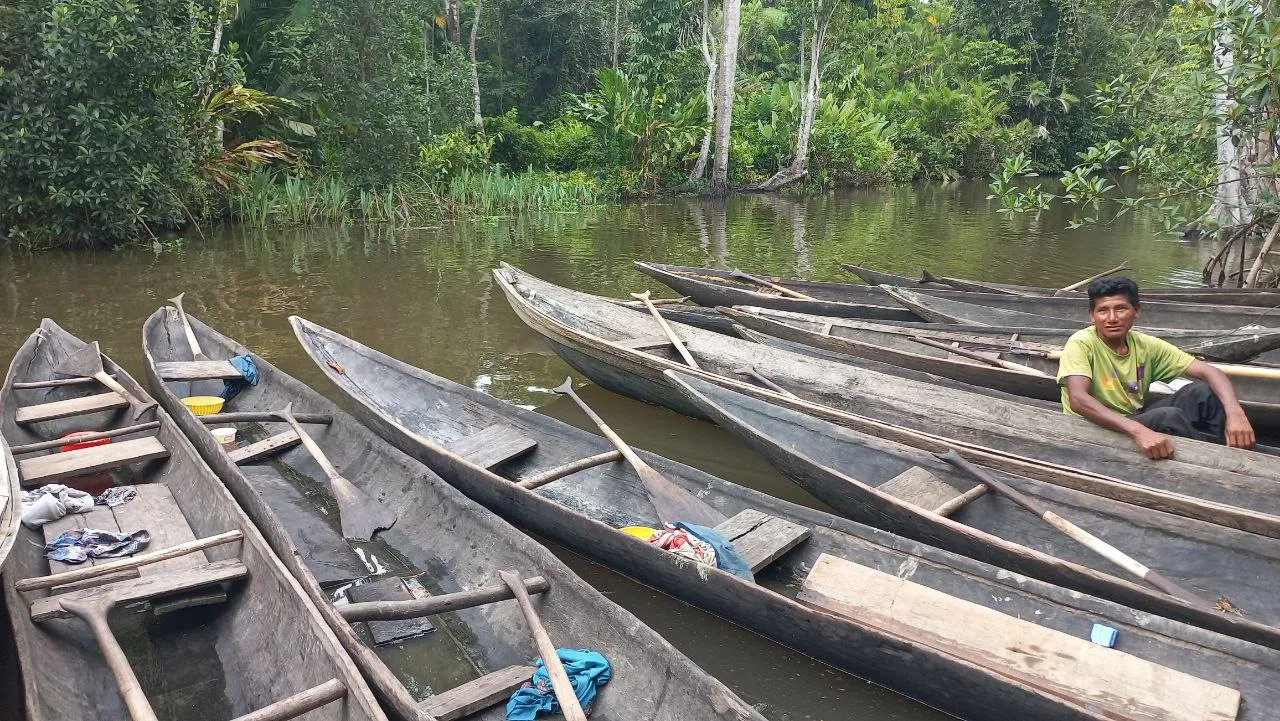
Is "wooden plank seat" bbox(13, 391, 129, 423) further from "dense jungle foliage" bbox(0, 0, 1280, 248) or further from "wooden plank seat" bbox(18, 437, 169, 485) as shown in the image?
"dense jungle foliage" bbox(0, 0, 1280, 248)

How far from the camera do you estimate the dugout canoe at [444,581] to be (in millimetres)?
2504

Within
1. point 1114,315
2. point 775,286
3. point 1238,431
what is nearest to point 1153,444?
point 1238,431

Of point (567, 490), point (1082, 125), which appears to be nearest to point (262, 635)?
point (567, 490)

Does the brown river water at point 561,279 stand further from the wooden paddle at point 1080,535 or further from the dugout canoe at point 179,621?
the dugout canoe at point 179,621

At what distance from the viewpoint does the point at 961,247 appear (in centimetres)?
1323

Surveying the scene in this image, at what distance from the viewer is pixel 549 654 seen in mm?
2600

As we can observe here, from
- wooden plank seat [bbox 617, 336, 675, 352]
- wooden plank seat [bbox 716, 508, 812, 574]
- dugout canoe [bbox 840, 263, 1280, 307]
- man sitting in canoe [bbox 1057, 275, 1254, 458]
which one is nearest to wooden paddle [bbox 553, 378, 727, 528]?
wooden plank seat [bbox 716, 508, 812, 574]

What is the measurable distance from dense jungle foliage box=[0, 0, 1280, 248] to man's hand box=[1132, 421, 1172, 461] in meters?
3.00

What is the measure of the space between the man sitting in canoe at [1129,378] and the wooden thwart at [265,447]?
4014 mm

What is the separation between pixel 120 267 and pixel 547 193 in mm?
7924

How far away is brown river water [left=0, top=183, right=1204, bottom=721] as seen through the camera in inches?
137

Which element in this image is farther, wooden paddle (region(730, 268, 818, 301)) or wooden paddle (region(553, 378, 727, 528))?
wooden paddle (region(730, 268, 818, 301))

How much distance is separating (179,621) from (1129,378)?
13.8ft

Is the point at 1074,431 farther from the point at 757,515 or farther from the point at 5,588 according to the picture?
the point at 5,588
